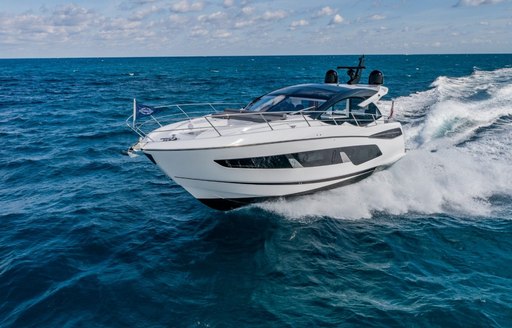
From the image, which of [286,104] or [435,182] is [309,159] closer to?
[286,104]

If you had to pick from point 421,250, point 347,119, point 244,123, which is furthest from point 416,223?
point 244,123

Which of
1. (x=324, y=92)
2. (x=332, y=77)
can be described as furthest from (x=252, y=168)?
(x=332, y=77)

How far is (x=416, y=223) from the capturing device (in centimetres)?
901

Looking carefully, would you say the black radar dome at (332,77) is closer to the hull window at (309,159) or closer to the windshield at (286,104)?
the windshield at (286,104)

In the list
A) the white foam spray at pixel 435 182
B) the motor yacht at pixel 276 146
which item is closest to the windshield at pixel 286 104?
the motor yacht at pixel 276 146

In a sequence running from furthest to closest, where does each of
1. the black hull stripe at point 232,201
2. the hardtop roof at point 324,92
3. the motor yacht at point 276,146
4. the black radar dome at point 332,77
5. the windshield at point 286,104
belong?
the black radar dome at point 332,77 → the hardtop roof at point 324,92 → the windshield at point 286,104 → the black hull stripe at point 232,201 → the motor yacht at point 276,146

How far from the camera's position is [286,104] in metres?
9.78

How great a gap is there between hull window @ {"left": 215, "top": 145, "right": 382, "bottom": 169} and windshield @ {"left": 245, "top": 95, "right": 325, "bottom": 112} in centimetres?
126

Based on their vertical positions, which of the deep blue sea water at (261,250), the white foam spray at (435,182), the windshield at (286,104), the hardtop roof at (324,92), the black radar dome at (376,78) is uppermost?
the black radar dome at (376,78)

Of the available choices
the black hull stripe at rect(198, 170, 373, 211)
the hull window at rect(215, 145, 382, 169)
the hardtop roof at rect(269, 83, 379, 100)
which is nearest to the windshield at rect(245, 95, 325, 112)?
the hardtop roof at rect(269, 83, 379, 100)

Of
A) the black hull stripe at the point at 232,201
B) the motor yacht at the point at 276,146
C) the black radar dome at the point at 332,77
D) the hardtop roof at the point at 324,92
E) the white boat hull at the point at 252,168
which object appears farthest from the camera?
the black radar dome at the point at 332,77

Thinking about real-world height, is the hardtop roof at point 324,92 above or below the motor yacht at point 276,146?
above

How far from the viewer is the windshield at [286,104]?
9.59 m

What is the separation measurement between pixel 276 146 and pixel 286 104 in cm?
208
